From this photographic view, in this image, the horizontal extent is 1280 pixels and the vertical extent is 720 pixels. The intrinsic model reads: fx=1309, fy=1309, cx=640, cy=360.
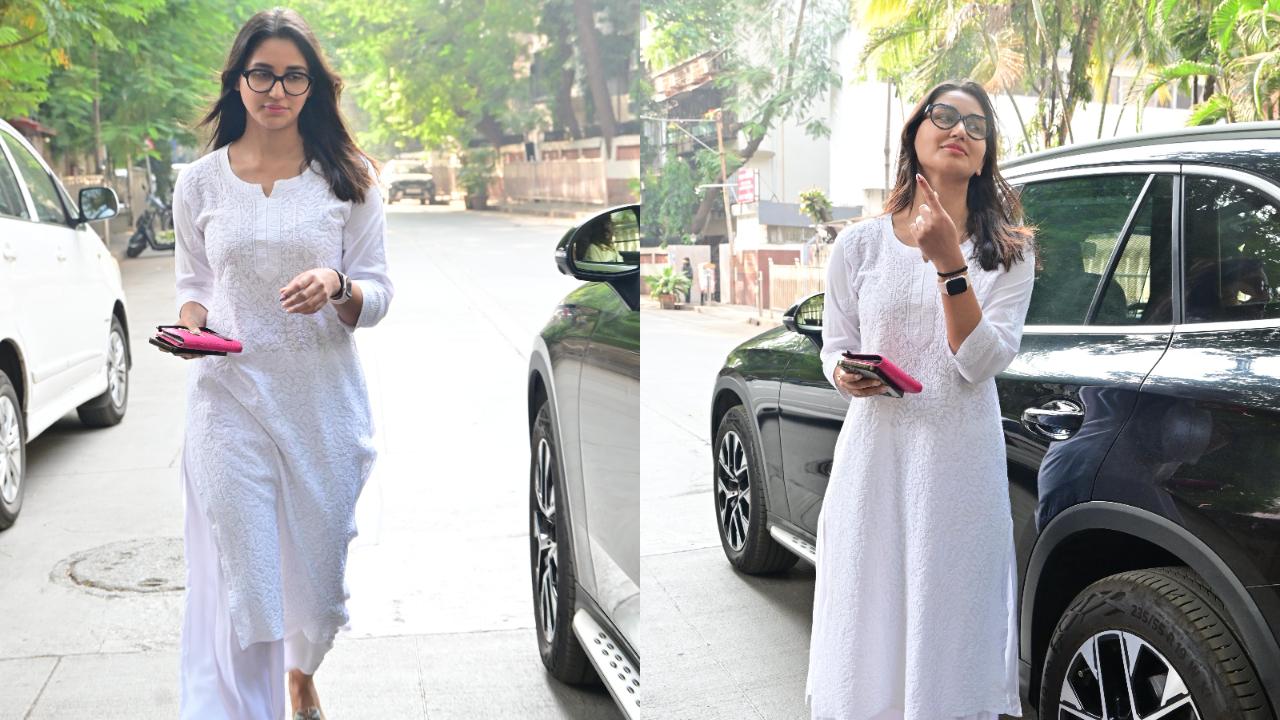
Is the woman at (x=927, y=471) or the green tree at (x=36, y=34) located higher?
the green tree at (x=36, y=34)

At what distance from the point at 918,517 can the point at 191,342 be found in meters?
1.67

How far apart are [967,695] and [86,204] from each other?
6653 mm

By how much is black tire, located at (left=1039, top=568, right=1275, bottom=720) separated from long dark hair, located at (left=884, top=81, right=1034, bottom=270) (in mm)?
731

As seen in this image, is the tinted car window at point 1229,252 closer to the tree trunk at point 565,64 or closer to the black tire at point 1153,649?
the black tire at point 1153,649

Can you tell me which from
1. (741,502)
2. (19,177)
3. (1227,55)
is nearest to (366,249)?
(741,502)

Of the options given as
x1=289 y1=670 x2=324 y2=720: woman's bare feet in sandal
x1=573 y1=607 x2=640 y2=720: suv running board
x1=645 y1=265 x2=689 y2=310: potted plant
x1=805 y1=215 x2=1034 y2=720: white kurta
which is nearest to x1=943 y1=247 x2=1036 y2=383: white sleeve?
x1=805 y1=215 x2=1034 y2=720: white kurta

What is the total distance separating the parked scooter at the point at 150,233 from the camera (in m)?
25.4

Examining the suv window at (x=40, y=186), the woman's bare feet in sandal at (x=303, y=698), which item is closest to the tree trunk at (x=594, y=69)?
the woman's bare feet in sandal at (x=303, y=698)

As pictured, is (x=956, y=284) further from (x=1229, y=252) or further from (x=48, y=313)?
(x=48, y=313)

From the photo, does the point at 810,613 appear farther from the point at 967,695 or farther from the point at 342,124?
the point at 342,124

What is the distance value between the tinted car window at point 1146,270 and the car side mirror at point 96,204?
631cm

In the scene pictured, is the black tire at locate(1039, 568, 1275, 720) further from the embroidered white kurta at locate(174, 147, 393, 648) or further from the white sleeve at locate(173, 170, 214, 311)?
the white sleeve at locate(173, 170, 214, 311)

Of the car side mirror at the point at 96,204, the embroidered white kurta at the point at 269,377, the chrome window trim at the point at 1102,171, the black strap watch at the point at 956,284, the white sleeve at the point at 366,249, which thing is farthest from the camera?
the car side mirror at the point at 96,204

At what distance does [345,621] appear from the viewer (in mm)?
3475
